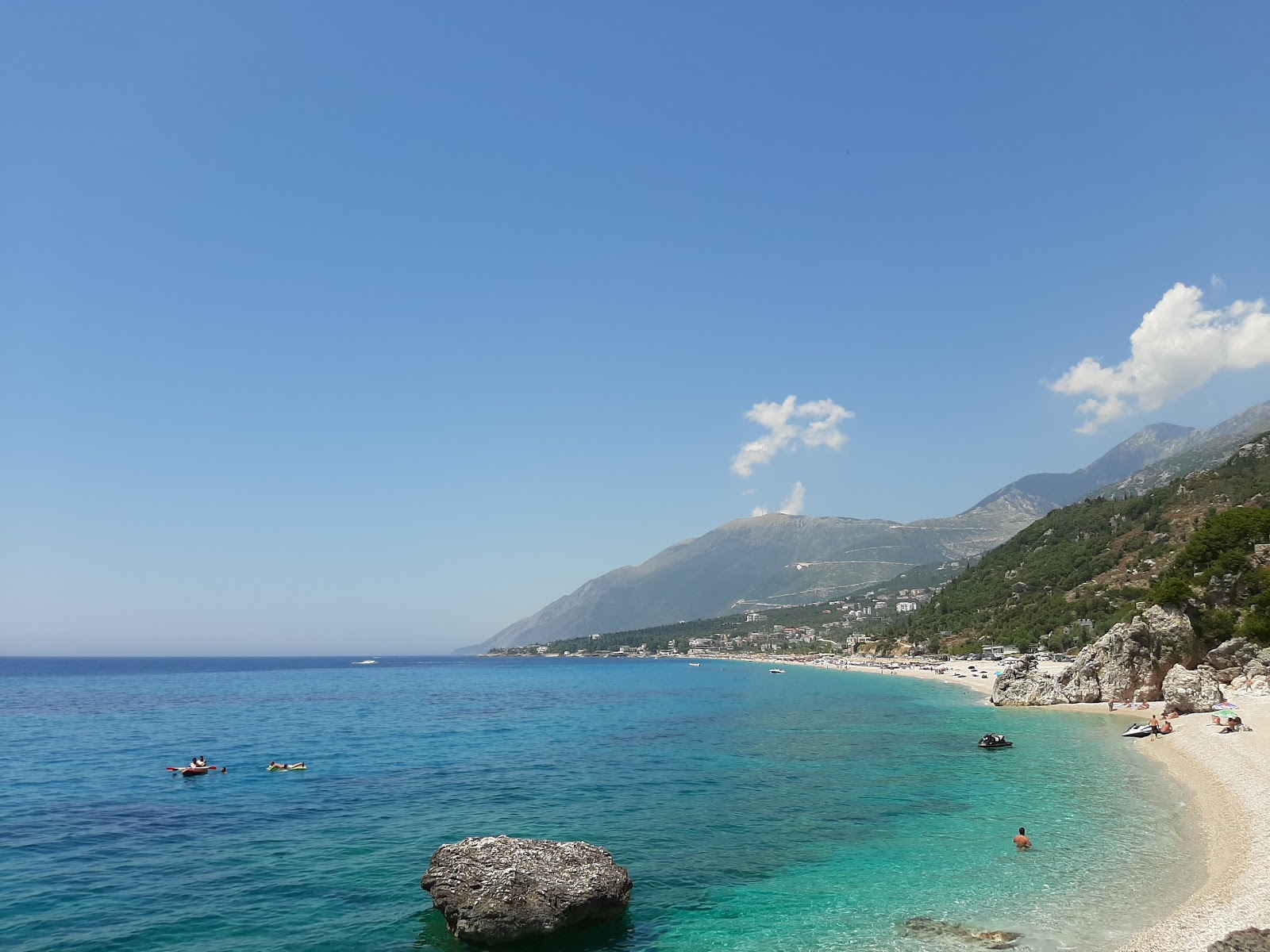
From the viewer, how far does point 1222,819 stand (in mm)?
29562

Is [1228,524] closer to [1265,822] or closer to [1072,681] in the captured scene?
[1072,681]

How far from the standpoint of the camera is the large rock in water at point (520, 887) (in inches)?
736

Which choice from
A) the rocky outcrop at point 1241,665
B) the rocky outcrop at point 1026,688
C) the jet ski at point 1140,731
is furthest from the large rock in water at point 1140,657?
the jet ski at point 1140,731

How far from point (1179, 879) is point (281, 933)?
2822 centimetres

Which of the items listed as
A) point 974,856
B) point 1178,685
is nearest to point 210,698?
point 974,856

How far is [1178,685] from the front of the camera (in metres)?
60.3

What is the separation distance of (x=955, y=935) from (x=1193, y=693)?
5621cm

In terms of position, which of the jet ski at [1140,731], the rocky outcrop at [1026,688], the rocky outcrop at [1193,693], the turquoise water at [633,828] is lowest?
the rocky outcrop at [1026,688]

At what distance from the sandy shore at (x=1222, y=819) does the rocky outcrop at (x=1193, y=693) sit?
1.54m

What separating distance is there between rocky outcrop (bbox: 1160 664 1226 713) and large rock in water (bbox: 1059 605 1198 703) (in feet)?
31.7

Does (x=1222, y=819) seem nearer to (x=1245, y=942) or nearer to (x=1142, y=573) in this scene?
(x=1245, y=942)

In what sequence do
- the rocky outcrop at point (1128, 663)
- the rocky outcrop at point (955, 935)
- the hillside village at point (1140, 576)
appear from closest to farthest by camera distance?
the rocky outcrop at point (955, 935), the rocky outcrop at point (1128, 663), the hillside village at point (1140, 576)

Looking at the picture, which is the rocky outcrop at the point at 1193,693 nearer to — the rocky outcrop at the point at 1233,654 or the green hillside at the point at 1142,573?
the rocky outcrop at the point at 1233,654

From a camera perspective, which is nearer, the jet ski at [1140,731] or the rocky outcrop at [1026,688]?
the jet ski at [1140,731]
